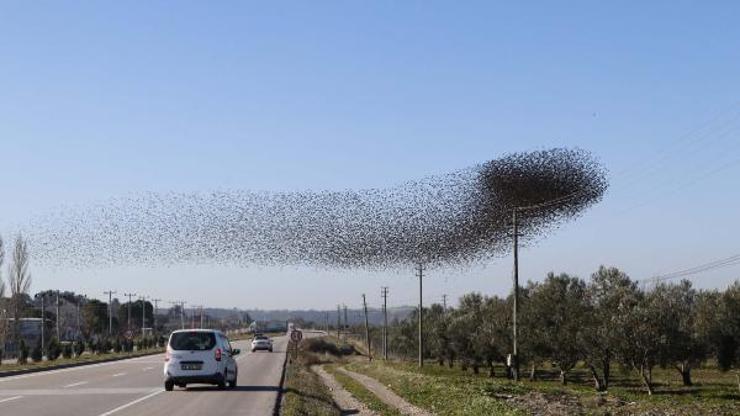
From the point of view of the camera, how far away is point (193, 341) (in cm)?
2842

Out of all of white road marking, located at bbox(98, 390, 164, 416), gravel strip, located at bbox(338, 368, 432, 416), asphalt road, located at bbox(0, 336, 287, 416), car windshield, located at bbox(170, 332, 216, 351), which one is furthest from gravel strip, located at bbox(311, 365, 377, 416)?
white road marking, located at bbox(98, 390, 164, 416)

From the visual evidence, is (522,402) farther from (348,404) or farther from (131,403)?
(131,403)

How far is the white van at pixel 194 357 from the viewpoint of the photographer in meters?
28.2

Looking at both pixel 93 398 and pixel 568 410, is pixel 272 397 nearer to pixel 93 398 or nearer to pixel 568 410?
pixel 93 398

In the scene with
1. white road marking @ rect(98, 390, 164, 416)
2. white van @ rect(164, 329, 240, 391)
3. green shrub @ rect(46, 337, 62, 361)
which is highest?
white van @ rect(164, 329, 240, 391)

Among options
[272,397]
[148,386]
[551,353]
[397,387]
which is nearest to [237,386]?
[148,386]

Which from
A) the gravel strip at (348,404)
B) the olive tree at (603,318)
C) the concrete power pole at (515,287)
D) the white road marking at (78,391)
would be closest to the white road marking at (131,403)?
the white road marking at (78,391)

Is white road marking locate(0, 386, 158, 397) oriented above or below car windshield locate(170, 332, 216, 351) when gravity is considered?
below

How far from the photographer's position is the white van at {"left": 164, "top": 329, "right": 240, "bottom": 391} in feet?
92.4

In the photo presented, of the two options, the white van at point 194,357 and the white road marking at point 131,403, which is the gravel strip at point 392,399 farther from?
the white road marking at point 131,403

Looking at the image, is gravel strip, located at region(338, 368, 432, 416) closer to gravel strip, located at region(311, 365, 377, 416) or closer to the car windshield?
gravel strip, located at region(311, 365, 377, 416)

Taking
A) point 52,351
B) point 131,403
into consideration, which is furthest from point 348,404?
point 52,351

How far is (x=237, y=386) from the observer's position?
32.2 meters

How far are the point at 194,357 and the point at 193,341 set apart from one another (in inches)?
20.4
